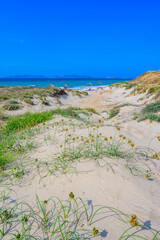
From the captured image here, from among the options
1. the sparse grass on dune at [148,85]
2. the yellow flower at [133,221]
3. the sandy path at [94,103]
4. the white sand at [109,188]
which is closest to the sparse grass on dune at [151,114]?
the white sand at [109,188]

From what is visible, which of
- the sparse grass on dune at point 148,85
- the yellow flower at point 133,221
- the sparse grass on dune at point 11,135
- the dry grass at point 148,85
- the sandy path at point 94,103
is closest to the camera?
the yellow flower at point 133,221

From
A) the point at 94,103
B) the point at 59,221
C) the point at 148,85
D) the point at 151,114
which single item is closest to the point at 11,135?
the point at 59,221

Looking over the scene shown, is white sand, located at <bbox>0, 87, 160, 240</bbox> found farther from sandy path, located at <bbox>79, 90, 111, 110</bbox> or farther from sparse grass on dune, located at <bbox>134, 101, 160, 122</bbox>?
sandy path, located at <bbox>79, 90, 111, 110</bbox>

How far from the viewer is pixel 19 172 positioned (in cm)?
235

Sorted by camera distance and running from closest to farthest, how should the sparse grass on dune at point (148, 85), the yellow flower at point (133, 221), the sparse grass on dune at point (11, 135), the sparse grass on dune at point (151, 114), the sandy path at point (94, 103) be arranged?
the yellow flower at point (133, 221), the sparse grass on dune at point (11, 135), the sparse grass on dune at point (151, 114), the sparse grass on dune at point (148, 85), the sandy path at point (94, 103)

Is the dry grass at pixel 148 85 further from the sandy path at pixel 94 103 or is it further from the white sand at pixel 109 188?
the white sand at pixel 109 188

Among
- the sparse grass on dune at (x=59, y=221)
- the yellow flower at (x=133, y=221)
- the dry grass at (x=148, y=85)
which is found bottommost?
the sparse grass on dune at (x=59, y=221)

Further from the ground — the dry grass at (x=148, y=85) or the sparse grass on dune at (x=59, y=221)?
the dry grass at (x=148, y=85)

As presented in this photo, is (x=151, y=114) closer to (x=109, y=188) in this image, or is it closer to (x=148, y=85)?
(x=109, y=188)

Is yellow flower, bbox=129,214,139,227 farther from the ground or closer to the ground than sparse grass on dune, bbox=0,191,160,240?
farther from the ground

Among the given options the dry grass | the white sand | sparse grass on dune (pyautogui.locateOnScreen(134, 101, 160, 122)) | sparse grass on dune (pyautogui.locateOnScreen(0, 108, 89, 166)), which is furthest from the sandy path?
the white sand

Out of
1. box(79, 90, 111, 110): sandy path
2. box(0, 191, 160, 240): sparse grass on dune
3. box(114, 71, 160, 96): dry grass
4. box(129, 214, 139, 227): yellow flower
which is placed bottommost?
box(0, 191, 160, 240): sparse grass on dune

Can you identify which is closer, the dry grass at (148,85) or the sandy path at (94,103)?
the dry grass at (148,85)

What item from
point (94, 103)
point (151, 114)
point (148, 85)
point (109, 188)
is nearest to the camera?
point (109, 188)
